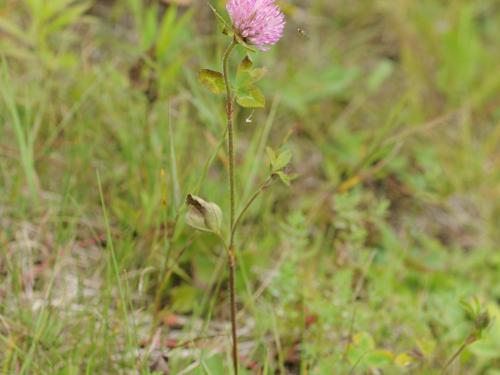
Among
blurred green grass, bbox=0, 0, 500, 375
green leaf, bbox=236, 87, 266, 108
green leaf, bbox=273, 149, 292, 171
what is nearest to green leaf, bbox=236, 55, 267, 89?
green leaf, bbox=236, 87, 266, 108

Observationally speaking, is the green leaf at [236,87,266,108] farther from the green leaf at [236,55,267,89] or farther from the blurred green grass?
the blurred green grass

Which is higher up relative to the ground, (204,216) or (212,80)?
(212,80)

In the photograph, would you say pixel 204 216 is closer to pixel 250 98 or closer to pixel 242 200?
pixel 250 98

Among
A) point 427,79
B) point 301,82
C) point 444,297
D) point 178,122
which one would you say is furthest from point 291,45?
point 444,297

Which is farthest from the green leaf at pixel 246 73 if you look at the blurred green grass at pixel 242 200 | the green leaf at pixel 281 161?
the blurred green grass at pixel 242 200

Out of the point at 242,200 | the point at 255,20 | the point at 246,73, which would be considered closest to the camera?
the point at 255,20

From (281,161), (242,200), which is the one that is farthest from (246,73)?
(242,200)
